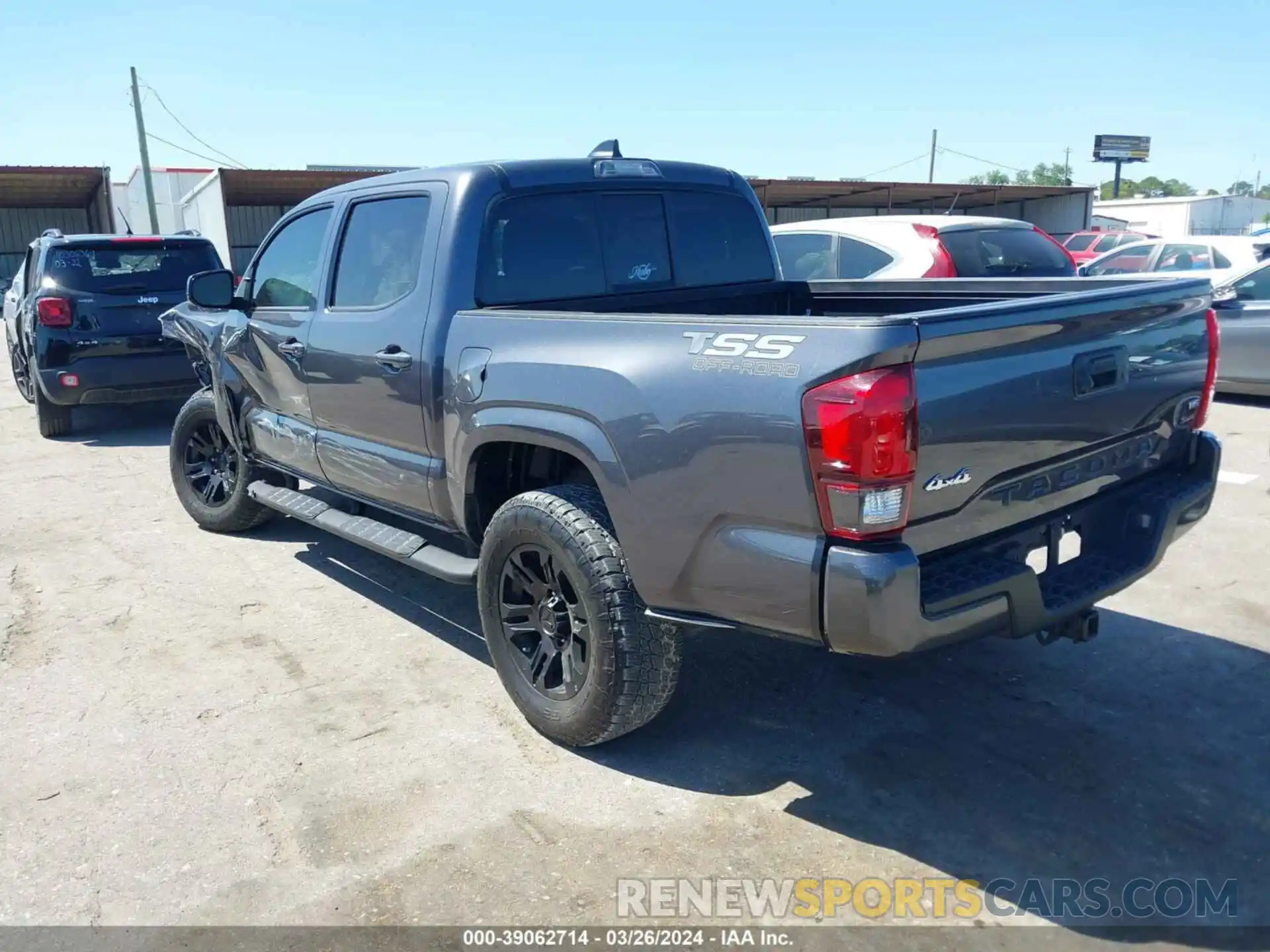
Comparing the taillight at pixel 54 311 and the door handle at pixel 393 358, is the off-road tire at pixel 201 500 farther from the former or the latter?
the taillight at pixel 54 311

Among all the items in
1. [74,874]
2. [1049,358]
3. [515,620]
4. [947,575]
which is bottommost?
[74,874]

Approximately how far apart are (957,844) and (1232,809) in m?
0.89

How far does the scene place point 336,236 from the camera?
466 centimetres

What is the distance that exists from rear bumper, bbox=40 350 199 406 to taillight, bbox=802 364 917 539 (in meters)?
7.65

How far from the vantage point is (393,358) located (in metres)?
4.05

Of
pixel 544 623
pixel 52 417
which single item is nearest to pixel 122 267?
pixel 52 417

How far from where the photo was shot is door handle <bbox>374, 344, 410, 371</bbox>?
13.1ft

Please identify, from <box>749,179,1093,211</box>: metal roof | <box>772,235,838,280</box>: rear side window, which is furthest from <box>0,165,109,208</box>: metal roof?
<box>772,235,838,280</box>: rear side window

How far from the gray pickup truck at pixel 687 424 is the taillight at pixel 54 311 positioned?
4.93 meters

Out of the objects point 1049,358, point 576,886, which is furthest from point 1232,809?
point 576,886

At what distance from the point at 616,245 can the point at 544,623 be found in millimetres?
1641

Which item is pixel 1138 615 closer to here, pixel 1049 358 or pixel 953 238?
pixel 1049 358

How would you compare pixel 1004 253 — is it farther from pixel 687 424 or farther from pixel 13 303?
pixel 13 303

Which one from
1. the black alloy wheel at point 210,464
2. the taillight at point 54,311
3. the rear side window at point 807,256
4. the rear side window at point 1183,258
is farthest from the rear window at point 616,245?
the rear side window at point 1183,258
